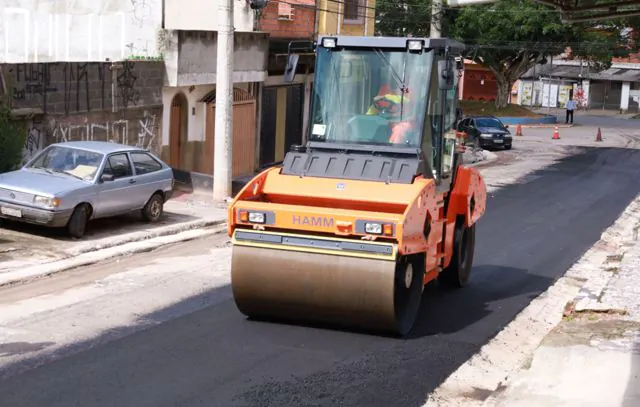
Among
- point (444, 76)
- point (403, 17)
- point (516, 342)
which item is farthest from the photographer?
point (403, 17)

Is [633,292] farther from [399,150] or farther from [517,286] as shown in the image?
[399,150]

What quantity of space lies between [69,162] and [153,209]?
234 cm

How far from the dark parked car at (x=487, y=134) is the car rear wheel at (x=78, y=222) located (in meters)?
26.9

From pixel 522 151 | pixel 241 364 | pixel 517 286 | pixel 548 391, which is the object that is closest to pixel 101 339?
pixel 241 364

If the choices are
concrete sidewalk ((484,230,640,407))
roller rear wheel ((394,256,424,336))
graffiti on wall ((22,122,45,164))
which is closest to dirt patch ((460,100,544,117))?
graffiti on wall ((22,122,45,164))

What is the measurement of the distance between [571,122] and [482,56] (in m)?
8.14

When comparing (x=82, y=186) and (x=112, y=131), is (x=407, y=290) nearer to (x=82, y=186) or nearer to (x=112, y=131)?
(x=82, y=186)

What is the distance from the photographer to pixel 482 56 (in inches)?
2359

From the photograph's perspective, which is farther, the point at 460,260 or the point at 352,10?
the point at 352,10

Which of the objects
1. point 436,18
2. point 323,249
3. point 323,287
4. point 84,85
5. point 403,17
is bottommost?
point 323,287

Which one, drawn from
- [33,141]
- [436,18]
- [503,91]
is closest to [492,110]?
[503,91]

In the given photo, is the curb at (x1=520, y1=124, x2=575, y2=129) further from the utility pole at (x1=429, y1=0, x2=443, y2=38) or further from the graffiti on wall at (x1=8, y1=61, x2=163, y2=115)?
the graffiti on wall at (x1=8, y1=61, x2=163, y2=115)

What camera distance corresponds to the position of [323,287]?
11227mm

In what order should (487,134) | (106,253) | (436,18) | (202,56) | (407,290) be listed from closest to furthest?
(407,290)
(106,253)
(202,56)
(436,18)
(487,134)
